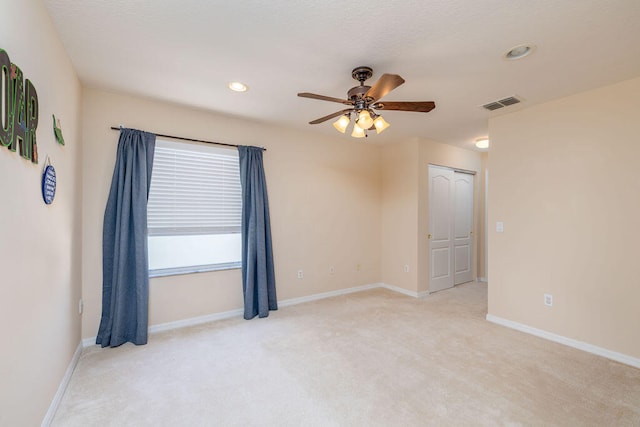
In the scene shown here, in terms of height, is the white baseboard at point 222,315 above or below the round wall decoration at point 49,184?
below

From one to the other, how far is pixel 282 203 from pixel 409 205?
6.95ft

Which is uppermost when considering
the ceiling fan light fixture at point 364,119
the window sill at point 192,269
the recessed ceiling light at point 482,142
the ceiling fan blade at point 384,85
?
the recessed ceiling light at point 482,142

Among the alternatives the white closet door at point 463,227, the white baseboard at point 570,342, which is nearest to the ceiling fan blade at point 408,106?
the white baseboard at point 570,342

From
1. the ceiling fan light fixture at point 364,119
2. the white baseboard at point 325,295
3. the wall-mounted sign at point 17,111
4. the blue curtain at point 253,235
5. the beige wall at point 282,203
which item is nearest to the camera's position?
the wall-mounted sign at point 17,111

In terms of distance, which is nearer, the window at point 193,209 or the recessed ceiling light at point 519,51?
the recessed ceiling light at point 519,51

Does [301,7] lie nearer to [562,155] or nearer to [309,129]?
[309,129]

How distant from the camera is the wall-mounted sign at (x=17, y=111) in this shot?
1.20 meters

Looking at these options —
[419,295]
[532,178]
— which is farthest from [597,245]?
[419,295]

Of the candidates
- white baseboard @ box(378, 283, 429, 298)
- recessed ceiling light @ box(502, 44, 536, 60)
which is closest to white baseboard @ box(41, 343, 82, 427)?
recessed ceiling light @ box(502, 44, 536, 60)

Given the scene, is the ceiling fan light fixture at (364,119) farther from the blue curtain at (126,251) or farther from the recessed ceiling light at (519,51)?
the blue curtain at (126,251)

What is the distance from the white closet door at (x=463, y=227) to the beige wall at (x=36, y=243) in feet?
17.7

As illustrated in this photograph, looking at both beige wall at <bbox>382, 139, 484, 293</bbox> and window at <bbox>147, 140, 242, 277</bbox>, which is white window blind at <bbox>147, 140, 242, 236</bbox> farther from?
beige wall at <bbox>382, 139, 484, 293</bbox>

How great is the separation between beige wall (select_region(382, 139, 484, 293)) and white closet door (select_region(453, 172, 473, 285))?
14.0 inches

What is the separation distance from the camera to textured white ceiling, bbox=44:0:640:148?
1.73m
